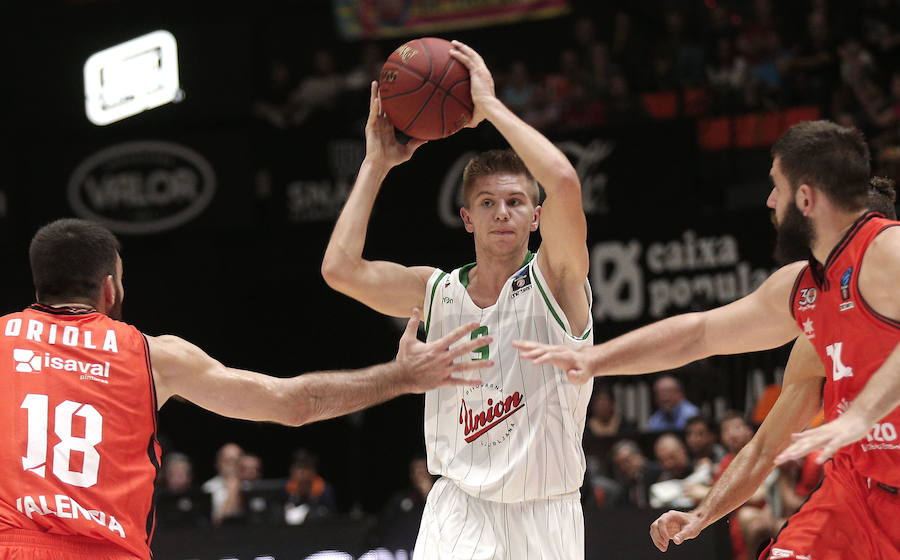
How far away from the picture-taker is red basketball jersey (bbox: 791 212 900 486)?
4137mm

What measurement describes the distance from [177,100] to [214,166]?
1.89 metres

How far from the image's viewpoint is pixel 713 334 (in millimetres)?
4781

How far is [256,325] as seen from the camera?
662 inches

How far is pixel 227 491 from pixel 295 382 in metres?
7.72

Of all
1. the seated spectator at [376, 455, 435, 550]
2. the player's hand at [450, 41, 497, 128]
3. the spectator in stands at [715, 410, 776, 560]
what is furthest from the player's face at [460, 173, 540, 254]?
the seated spectator at [376, 455, 435, 550]

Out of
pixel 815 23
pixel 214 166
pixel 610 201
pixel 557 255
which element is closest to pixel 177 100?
pixel 214 166

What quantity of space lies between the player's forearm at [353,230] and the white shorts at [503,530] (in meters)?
1.24

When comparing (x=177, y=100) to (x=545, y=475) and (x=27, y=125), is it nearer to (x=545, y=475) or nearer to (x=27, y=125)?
(x=27, y=125)

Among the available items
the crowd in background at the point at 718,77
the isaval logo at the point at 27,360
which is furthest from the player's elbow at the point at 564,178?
the crowd in background at the point at 718,77

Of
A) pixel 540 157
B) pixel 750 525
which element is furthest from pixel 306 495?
pixel 540 157

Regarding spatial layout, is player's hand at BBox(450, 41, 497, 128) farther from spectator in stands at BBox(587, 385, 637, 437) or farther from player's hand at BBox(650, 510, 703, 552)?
spectator in stands at BBox(587, 385, 637, 437)

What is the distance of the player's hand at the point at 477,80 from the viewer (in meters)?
5.37

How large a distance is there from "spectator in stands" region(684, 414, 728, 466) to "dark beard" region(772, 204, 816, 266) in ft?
18.7

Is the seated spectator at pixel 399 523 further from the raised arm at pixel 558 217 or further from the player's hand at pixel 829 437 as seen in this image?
the player's hand at pixel 829 437
